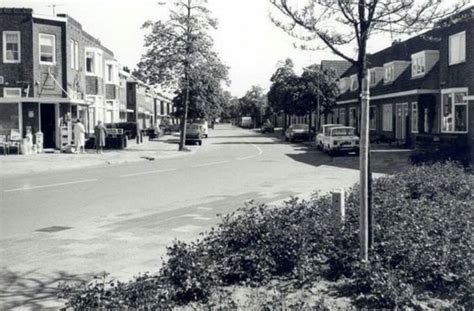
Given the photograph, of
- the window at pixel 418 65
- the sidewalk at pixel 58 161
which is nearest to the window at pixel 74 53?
the sidewalk at pixel 58 161

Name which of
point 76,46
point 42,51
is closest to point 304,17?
point 42,51

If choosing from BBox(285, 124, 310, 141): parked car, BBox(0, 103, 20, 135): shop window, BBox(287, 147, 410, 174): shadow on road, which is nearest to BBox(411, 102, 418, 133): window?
BBox(287, 147, 410, 174): shadow on road

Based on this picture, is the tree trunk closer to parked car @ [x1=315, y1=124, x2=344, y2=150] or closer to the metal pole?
the metal pole

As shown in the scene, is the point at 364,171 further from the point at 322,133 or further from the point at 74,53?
the point at 74,53

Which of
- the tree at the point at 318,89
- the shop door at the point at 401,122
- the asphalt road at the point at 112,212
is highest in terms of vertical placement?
the tree at the point at 318,89

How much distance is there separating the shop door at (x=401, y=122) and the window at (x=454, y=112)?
20.9 ft

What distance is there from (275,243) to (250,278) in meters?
0.69

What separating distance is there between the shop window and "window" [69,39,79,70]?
16.3 ft

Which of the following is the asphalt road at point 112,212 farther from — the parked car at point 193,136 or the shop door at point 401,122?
the parked car at point 193,136

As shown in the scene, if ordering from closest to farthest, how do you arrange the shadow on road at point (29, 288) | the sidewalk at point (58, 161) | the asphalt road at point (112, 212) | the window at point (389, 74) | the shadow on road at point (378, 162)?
the shadow on road at point (29, 288) < the asphalt road at point (112, 212) < the sidewalk at point (58, 161) < the shadow on road at point (378, 162) < the window at point (389, 74)

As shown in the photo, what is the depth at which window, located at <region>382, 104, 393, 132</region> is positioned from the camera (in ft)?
136

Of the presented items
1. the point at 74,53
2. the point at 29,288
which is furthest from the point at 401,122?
the point at 29,288

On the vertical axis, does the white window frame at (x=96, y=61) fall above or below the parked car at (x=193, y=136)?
above

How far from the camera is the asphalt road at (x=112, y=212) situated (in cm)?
731
